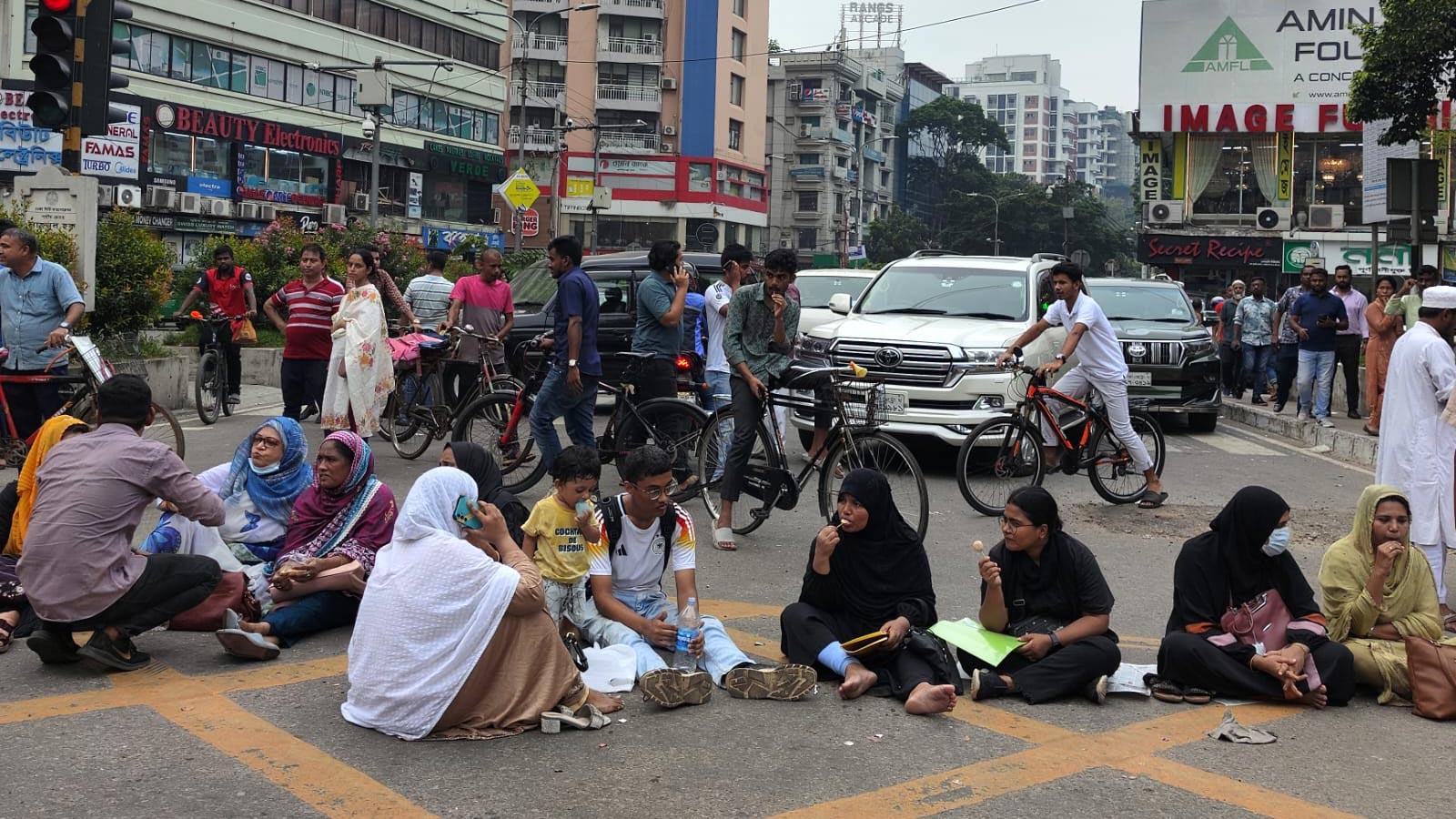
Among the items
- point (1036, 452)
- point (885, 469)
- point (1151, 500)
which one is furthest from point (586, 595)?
point (1151, 500)

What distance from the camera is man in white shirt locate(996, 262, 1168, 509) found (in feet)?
35.3

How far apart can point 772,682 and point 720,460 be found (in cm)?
404

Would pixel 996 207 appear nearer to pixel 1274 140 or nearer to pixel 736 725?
pixel 1274 140

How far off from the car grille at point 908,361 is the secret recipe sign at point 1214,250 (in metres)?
36.9

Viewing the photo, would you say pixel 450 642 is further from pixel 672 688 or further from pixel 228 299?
pixel 228 299

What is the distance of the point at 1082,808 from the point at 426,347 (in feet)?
28.7

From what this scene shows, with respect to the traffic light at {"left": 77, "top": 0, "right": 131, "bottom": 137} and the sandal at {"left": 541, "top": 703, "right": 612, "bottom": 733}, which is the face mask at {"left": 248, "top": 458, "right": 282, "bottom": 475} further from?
the traffic light at {"left": 77, "top": 0, "right": 131, "bottom": 137}

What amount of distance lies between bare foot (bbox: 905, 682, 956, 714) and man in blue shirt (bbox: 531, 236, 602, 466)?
489 centimetres

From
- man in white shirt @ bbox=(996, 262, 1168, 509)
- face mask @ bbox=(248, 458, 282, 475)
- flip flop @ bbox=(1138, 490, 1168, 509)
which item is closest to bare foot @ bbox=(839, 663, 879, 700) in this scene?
face mask @ bbox=(248, 458, 282, 475)

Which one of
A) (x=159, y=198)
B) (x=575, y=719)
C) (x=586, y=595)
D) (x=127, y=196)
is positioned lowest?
(x=575, y=719)

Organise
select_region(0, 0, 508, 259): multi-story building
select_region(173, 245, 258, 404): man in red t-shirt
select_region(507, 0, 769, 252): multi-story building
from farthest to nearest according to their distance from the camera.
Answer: select_region(507, 0, 769, 252): multi-story building < select_region(0, 0, 508, 259): multi-story building < select_region(173, 245, 258, 404): man in red t-shirt

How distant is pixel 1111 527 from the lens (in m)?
10.2

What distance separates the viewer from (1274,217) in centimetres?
4647

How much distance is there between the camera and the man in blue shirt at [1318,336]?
16.5 metres
